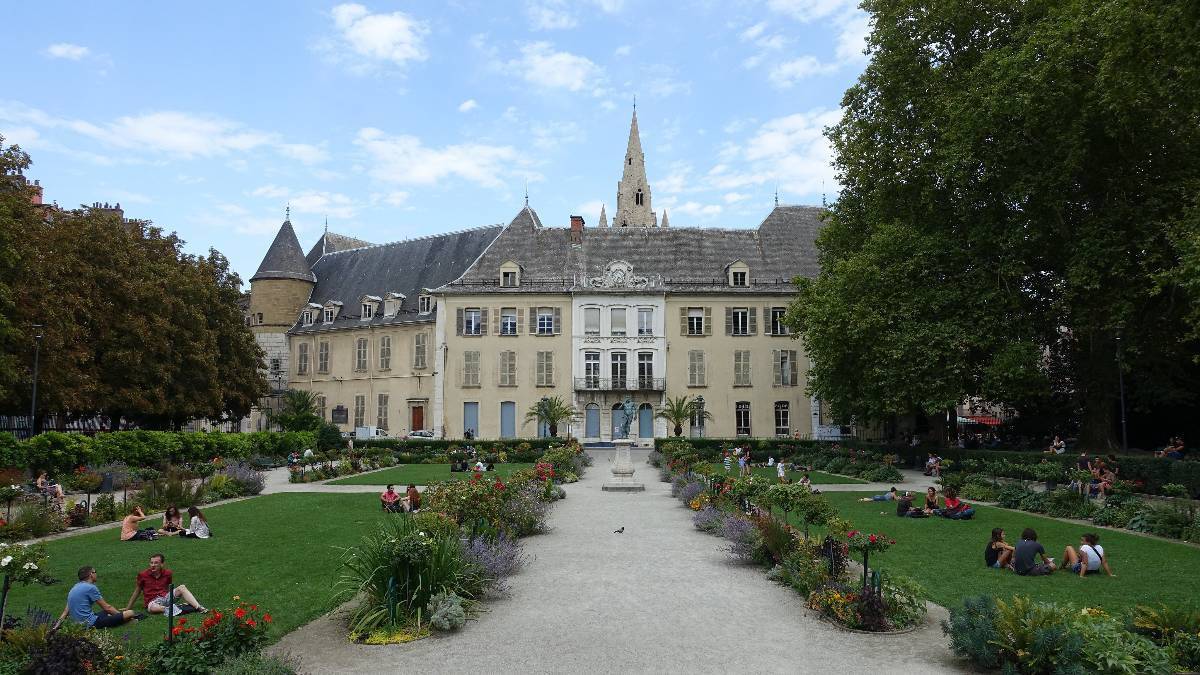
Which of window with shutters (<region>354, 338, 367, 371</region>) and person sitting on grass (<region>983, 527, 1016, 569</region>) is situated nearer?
person sitting on grass (<region>983, 527, 1016, 569</region>)

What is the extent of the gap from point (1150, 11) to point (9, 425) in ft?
134

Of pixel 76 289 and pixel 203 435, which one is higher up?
pixel 76 289

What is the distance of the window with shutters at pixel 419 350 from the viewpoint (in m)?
48.8

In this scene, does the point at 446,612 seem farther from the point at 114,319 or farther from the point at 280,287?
the point at 280,287

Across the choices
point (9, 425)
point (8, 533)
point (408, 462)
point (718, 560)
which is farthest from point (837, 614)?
point (9, 425)

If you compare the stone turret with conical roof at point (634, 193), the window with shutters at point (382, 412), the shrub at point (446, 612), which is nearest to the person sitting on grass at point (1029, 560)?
the shrub at point (446, 612)

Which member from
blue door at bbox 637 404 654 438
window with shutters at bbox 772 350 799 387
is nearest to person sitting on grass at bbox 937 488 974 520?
window with shutters at bbox 772 350 799 387

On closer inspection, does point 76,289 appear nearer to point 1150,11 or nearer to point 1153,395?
point 1150,11

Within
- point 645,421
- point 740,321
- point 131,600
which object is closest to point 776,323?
point 740,321

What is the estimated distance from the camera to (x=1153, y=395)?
29625 mm

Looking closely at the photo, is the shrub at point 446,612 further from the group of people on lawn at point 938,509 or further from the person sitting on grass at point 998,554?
the group of people on lawn at point 938,509

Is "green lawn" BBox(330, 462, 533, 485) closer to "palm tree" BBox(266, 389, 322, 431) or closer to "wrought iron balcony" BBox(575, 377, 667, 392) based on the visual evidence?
"palm tree" BBox(266, 389, 322, 431)

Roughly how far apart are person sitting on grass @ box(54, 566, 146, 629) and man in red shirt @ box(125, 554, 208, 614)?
325 millimetres

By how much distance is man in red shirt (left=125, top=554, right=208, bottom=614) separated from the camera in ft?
30.5
